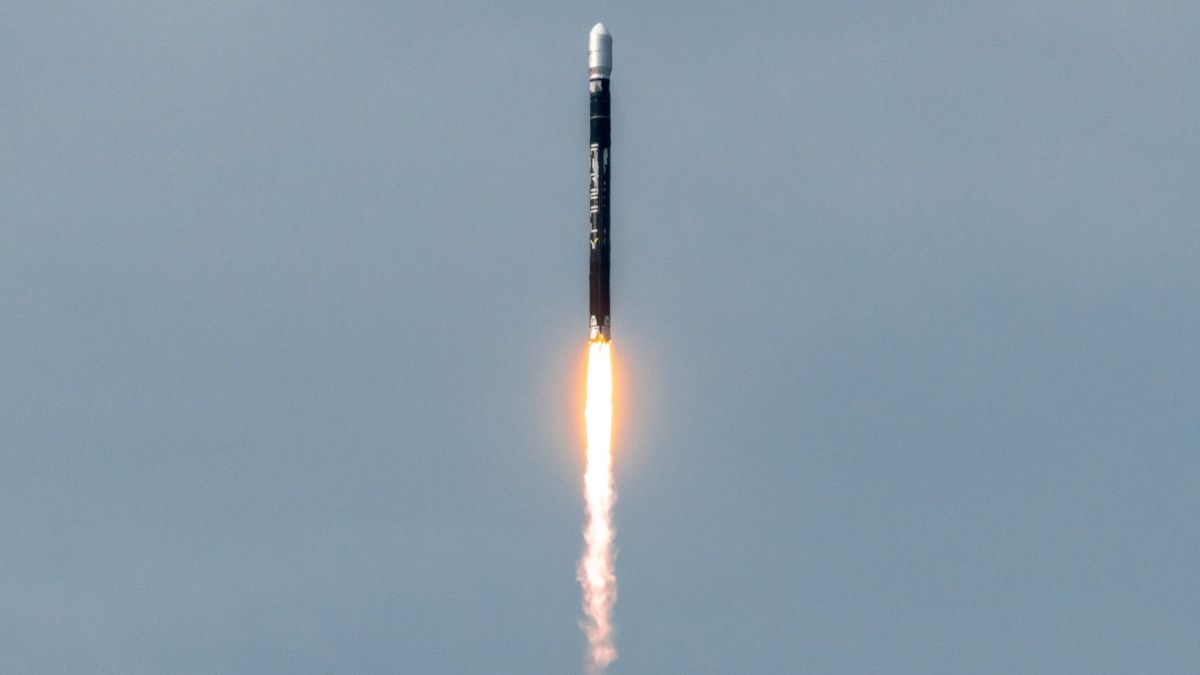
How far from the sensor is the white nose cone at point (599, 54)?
15550cm

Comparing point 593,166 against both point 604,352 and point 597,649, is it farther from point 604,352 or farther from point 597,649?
point 597,649

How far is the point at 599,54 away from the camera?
511 ft

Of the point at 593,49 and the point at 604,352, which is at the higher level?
the point at 593,49

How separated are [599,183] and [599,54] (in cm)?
577

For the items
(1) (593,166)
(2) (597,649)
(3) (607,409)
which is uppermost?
(1) (593,166)

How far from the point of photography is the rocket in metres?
154

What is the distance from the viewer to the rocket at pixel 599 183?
506ft

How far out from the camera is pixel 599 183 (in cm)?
15512

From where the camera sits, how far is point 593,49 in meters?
156

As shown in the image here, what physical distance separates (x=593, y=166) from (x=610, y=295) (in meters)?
5.76

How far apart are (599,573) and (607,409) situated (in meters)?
9.37

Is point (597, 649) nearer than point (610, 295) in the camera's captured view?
No

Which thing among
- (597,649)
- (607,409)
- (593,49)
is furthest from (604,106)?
(597,649)

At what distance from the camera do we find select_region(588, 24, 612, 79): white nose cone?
155500 mm
